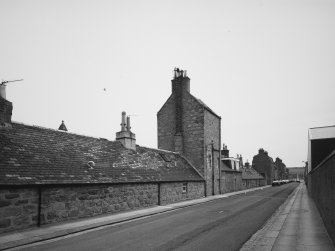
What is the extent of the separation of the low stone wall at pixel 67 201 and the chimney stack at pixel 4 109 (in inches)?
185

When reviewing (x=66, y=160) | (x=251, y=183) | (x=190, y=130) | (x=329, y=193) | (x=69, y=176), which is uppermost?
(x=190, y=130)

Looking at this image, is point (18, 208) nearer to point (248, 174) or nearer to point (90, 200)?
point (90, 200)

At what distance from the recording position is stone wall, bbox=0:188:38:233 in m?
11.6

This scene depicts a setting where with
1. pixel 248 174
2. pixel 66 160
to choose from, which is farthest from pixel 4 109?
pixel 248 174

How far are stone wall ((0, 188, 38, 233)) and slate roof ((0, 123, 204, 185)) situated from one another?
1.44 ft

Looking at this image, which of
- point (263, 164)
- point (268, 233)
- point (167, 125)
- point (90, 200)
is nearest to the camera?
point (268, 233)

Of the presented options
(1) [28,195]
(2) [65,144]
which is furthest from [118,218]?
(2) [65,144]

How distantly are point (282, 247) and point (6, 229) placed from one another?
1036 centimetres

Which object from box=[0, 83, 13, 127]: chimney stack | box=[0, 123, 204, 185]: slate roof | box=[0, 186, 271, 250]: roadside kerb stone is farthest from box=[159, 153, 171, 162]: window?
box=[0, 83, 13, 127]: chimney stack

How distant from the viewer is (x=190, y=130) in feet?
108

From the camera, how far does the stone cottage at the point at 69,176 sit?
12562 millimetres

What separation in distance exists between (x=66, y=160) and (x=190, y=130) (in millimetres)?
18426

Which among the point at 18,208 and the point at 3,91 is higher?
the point at 3,91

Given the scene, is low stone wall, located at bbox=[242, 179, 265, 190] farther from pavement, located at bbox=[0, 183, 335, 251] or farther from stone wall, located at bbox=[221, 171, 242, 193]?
pavement, located at bbox=[0, 183, 335, 251]
